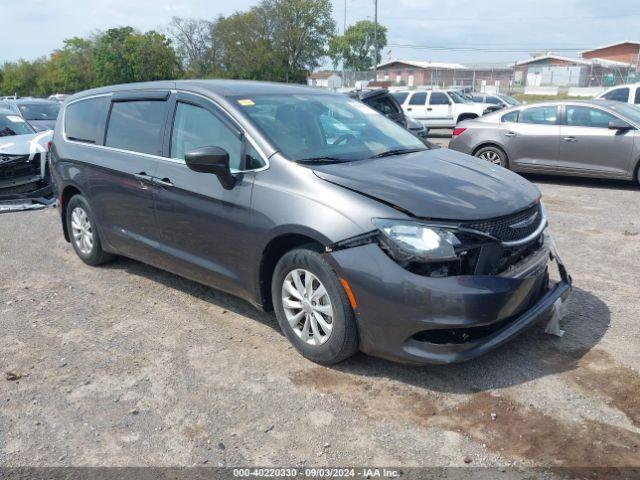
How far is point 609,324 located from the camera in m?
4.25

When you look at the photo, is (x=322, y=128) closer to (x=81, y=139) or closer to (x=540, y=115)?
(x=81, y=139)

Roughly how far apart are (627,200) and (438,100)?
13.0 meters

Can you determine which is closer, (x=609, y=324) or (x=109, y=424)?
(x=109, y=424)

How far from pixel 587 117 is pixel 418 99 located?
12.0m

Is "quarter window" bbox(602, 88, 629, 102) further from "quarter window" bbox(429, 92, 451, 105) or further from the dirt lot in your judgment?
the dirt lot

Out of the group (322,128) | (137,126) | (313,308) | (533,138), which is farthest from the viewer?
(533,138)

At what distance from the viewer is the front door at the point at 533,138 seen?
9.97 m

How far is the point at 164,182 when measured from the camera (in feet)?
15.0

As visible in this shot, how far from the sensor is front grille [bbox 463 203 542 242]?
3.41m

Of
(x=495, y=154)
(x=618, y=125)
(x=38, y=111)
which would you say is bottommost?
(x=495, y=154)

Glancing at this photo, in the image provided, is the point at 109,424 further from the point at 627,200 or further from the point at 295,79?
the point at 295,79

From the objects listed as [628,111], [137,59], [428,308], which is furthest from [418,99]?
[137,59]

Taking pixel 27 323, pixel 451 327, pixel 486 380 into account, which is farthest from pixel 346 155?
pixel 27 323

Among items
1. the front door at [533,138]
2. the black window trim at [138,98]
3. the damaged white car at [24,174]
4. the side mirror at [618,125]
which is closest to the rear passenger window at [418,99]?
the front door at [533,138]
